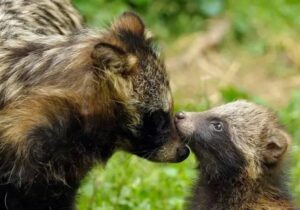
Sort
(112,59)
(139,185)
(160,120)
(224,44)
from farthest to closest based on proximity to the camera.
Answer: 1. (224,44)
2. (139,185)
3. (160,120)
4. (112,59)

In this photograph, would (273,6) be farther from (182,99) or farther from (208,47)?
(182,99)

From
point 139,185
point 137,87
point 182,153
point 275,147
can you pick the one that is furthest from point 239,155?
point 139,185

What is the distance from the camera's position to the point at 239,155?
7.72 m

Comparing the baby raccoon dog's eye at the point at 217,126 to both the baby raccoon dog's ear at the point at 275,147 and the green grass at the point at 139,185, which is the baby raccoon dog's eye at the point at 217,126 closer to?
the baby raccoon dog's ear at the point at 275,147

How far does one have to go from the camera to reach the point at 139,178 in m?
9.09

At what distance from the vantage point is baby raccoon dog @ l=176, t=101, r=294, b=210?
7.68 meters

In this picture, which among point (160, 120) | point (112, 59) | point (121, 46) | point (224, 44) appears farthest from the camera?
point (224, 44)

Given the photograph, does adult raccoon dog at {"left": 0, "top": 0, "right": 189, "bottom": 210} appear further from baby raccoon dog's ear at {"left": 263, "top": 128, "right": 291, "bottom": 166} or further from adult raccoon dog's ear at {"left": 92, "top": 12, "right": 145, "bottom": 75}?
baby raccoon dog's ear at {"left": 263, "top": 128, "right": 291, "bottom": 166}

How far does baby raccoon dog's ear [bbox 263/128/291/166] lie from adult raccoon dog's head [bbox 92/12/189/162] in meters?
0.59

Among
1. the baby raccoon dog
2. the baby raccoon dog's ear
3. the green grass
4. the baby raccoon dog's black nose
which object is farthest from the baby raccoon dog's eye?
the green grass

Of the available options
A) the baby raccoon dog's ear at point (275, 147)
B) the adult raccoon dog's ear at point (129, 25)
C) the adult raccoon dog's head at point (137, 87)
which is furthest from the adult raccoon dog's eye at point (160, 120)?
Answer: the baby raccoon dog's ear at point (275, 147)

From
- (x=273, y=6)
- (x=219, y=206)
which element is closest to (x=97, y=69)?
(x=219, y=206)

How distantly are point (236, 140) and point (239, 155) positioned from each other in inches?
4.4

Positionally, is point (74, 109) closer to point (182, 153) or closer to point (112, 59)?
point (112, 59)
